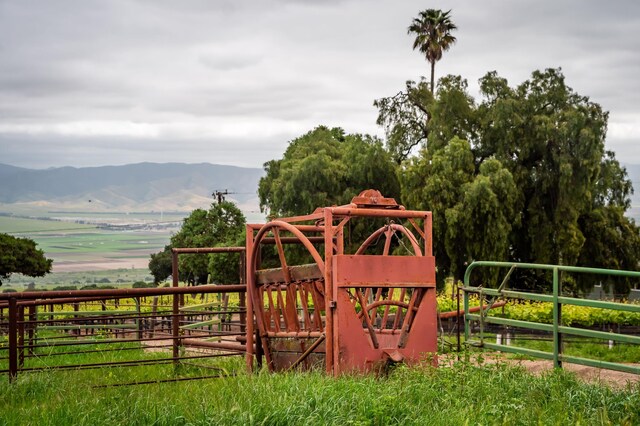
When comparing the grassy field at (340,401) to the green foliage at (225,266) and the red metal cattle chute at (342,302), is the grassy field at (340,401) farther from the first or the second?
the green foliage at (225,266)

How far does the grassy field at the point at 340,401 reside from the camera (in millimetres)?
7309

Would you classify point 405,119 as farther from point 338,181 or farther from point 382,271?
point 382,271

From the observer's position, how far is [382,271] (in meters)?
10.6

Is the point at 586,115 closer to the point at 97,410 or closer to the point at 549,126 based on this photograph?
the point at 549,126

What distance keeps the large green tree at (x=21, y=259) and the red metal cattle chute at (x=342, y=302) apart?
41599 mm

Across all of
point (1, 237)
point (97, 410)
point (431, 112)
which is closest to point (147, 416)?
point (97, 410)

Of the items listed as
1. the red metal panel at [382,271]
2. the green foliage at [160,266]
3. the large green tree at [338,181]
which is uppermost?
the large green tree at [338,181]

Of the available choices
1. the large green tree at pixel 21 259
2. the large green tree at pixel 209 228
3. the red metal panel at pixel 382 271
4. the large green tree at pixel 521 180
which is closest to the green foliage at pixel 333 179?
the large green tree at pixel 521 180

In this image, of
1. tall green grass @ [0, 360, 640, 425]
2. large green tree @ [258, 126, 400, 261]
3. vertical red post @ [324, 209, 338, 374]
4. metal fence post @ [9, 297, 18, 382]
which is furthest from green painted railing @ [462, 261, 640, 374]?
large green tree @ [258, 126, 400, 261]

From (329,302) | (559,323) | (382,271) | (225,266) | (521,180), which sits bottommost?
(225,266)

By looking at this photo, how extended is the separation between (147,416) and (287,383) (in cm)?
155

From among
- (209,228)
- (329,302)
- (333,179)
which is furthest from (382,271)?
(209,228)

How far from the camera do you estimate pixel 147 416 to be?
730 centimetres

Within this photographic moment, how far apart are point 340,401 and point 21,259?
4720 centimetres
